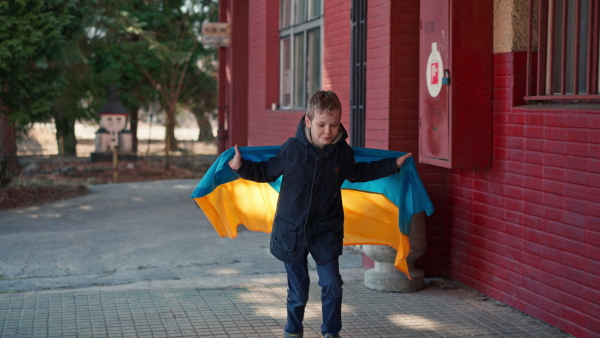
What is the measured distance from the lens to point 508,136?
6.11 metres

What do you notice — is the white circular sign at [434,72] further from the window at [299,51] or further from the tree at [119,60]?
the tree at [119,60]

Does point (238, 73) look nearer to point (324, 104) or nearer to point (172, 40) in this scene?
point (324, 104)

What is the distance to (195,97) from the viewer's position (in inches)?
1444

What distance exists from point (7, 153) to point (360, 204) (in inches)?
636

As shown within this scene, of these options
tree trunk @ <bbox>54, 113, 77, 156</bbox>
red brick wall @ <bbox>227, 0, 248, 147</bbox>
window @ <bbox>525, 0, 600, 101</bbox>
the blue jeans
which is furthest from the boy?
tree trunk @ <bbox>54, 113, 77, 156</bbox>

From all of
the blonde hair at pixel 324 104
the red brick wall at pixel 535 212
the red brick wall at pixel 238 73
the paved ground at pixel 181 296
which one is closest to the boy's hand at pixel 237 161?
the blonde hair at pixel 324 104

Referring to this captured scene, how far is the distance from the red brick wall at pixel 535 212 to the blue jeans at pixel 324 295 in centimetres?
175

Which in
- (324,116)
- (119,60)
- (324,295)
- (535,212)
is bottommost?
(324,295)

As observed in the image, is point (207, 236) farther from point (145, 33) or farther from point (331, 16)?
point (145, 33)

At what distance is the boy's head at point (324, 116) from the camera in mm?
4699

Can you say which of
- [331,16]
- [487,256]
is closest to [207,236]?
[331,16]

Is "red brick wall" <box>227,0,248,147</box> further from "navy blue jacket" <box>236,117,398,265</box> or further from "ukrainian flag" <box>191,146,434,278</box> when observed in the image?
"navy blue jacket" <box>236,117,398,265</box>

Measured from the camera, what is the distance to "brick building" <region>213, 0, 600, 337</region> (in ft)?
17.3

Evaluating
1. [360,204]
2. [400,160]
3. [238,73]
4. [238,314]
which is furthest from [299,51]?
[400,160]
